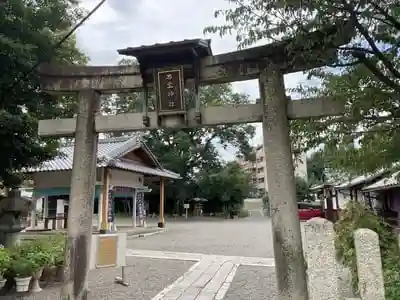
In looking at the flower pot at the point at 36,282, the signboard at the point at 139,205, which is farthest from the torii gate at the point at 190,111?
the signboard at the point at 139,205

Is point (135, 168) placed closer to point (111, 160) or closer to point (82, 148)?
point (111, 160)

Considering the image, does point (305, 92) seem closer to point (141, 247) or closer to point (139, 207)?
point (141, 247)

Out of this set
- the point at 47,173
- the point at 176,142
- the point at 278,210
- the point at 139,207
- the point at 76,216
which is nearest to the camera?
the point at 278,210

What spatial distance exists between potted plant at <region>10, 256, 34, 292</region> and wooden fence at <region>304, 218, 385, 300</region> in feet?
17.4

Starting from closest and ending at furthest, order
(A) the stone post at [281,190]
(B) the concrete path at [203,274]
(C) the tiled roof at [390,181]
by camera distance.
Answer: (A) the stone post at [281,190], (C) the tiled roof at [390,181], (B) the concrete path at [203,274]

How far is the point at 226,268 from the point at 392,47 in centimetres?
723

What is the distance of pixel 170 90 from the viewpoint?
19.7 ft

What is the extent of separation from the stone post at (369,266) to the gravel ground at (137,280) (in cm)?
426

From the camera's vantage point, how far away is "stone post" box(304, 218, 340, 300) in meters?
3.77

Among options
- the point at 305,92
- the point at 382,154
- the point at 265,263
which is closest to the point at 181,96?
the point at 305,92

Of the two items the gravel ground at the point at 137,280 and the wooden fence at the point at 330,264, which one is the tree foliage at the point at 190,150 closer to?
the gravel ground at the point at 137,280

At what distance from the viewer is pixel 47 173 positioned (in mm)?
18359

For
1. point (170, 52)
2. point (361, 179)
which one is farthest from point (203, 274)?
point (361, 179)

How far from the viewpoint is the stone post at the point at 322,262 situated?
3770 mm
